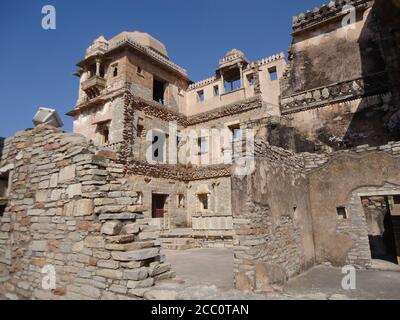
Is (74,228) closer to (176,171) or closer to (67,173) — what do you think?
(67,173)

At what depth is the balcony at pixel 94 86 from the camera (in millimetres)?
16375

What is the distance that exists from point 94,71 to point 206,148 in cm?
917

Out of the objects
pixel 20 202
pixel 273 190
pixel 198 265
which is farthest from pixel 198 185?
pixel 20 202

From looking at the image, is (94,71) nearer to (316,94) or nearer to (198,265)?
(316,94)

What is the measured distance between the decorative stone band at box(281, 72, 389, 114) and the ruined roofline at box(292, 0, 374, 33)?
136 inches

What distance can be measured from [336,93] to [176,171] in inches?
412

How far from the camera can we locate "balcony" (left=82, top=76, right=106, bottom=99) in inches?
645

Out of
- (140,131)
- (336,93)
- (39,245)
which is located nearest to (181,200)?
(140,131)

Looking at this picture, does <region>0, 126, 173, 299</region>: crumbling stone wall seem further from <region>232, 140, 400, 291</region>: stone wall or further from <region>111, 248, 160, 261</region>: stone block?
<region>232, 140, 400, 291</region>: stone wall

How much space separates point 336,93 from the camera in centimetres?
1086

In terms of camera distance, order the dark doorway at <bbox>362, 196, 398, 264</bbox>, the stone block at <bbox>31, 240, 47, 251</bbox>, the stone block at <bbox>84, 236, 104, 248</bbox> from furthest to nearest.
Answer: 1. the dark doorway at <bbox>362, 196, 398, 264</bbox>
2. the stone block at <bbox>31, 240, 47, 251</bbox>
3. the stone block at <bbox>84, 236, 104, 248</bbox>

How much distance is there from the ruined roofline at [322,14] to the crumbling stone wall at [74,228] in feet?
38.7

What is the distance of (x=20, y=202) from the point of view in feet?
19.0

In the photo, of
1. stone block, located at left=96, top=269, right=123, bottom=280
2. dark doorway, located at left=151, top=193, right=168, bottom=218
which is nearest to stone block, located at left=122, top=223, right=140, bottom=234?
stone block, located at left=96, top=269, right=123, bottom=280
